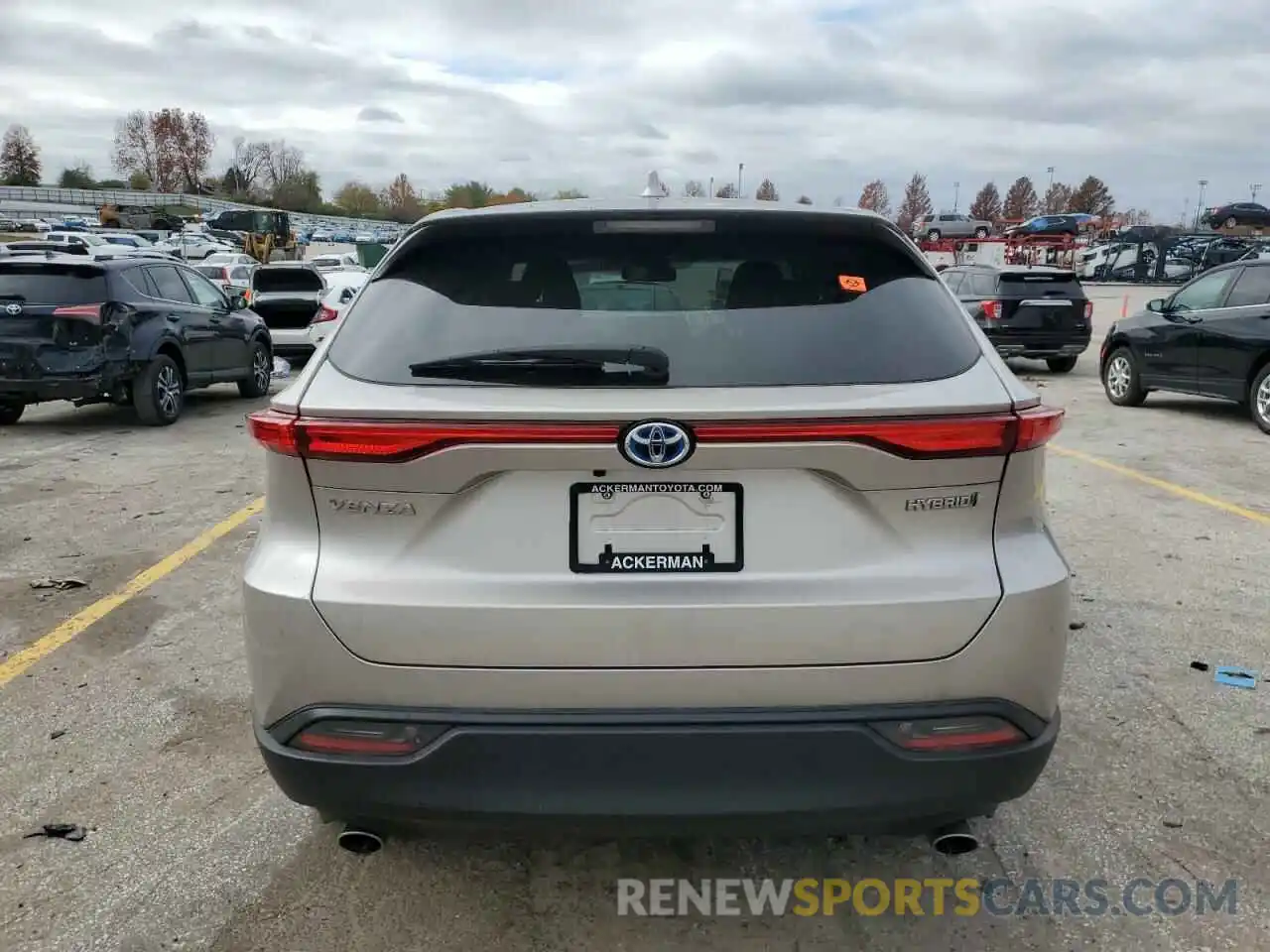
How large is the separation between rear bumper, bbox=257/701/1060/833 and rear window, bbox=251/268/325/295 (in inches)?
636

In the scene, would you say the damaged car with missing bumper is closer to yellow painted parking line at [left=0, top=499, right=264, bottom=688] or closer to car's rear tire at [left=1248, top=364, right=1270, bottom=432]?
yellow painted parking line at [left=0, top=499, right=264, bottom=688]

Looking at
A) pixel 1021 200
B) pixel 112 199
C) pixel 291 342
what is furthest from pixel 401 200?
pixel 291 342

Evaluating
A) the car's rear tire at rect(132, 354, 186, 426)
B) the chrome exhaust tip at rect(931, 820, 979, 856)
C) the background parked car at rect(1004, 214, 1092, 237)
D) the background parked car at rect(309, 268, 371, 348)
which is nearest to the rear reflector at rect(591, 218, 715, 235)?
the chrome exhaust tip at rect(931, 820, 979, 856)

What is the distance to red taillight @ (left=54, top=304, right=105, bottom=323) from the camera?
9812 millimetres

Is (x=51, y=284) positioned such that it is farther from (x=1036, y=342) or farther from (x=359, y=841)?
(x=1036, y=342)

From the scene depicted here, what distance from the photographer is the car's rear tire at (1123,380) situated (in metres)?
11.9

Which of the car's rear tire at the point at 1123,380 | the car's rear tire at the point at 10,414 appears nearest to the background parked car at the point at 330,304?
the car's rear tire at the point at 10,414

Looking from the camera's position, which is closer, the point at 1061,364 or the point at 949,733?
the point at 949,733

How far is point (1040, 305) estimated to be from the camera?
15117 mm

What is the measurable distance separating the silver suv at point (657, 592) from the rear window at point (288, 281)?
15.9m

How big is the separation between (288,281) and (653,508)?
1656 cm

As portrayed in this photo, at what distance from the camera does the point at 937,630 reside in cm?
221

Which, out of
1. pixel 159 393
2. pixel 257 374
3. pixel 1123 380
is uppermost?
pixel 1123 380

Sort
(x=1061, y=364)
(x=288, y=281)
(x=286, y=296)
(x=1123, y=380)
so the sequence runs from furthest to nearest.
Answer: (x=288, y=281) < (x=286, y=296) < (x=1061, y=364) < (x=1123, y=380)
